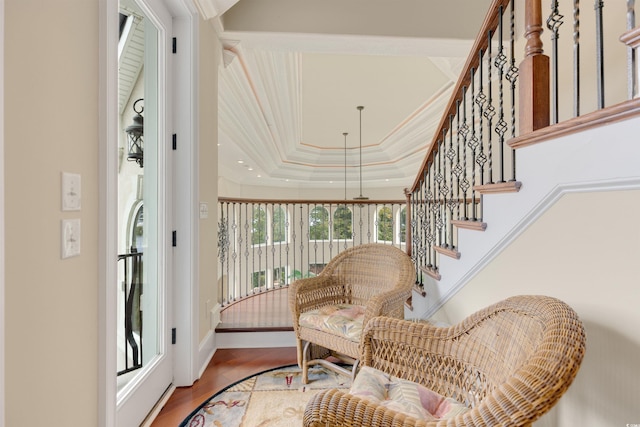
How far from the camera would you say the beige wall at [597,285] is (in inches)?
35.0

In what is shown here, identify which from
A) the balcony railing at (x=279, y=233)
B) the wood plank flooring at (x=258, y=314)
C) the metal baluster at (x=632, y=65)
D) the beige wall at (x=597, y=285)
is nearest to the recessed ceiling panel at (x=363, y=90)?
the balcony railing at (x=279, y=233)

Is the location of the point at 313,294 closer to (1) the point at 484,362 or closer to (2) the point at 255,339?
(2) the point at 255,339

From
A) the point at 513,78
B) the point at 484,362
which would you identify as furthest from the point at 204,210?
the point at 513,78

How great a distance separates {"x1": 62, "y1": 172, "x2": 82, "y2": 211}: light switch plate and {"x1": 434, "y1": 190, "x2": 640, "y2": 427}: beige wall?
A: 163cm

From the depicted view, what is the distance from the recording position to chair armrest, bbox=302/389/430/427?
825mm

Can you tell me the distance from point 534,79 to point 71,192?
5.68ft

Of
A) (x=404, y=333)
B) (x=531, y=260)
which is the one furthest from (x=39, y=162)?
(x=531, y=260)

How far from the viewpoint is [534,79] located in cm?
127

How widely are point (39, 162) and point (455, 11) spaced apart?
10.3ft

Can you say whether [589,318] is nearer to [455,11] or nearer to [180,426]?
[180,426]

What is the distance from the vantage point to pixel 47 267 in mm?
860

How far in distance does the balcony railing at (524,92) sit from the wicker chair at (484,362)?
571 millimetres

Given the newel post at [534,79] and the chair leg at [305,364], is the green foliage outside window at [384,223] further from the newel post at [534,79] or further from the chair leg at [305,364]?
the newel post at [534,79]

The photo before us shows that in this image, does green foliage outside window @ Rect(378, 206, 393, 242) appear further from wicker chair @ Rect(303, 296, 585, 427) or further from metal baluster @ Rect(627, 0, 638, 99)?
metal baluster @ Rect(627, 0, 638, 99)
